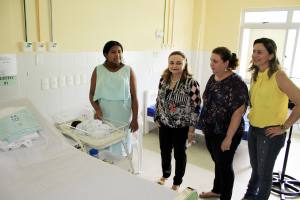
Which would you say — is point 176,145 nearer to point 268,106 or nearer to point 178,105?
point 178,105

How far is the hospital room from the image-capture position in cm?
162

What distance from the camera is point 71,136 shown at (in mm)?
2064

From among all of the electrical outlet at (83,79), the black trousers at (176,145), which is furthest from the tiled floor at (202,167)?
the electrical outlet at (83,79)

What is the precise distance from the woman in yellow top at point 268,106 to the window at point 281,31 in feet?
7.37

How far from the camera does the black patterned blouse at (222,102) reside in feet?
6.22

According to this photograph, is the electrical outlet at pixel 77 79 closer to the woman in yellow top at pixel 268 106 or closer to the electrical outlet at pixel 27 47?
the electrical outlet at pixel 27 47

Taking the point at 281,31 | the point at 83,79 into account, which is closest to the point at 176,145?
the point at 83,79

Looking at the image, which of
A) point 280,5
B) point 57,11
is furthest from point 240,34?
point 57,11

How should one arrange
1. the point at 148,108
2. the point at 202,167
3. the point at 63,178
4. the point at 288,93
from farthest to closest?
1. the point at 148,108
2. the point at 202,167
3. the point at 288,93
4. the point at 63,178

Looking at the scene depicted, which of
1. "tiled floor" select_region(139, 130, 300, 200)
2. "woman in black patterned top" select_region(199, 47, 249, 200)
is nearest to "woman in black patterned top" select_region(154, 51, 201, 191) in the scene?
"woman in black patterned top" select_region(199, 47, 249, 200)

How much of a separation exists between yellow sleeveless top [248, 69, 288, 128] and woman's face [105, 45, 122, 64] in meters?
1.16

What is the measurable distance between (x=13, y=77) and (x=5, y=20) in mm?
456

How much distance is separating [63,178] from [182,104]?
41.9 inches

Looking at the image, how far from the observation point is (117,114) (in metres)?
2.39
